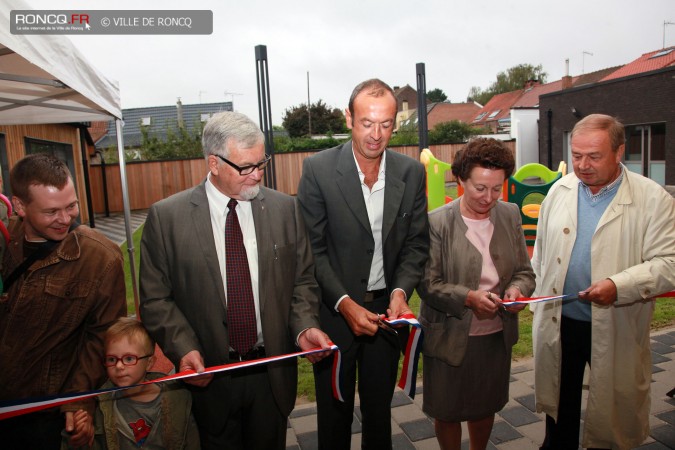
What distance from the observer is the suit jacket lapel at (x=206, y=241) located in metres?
2.16

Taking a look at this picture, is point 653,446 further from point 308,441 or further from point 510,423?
point 308,441

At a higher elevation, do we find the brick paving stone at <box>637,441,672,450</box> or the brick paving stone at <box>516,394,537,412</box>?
the brick paving stone at <box>637,441,672,450</box>

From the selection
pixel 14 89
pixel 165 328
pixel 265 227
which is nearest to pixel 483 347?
pixel 265 227

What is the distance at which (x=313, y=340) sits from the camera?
2283 millimetres

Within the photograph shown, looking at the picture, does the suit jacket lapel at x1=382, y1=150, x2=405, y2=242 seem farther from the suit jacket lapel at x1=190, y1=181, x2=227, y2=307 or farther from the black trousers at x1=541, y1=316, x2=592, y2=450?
the black trousers at x1=541, y1=316, x2=592, y2=450

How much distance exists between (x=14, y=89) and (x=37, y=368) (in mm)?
2913

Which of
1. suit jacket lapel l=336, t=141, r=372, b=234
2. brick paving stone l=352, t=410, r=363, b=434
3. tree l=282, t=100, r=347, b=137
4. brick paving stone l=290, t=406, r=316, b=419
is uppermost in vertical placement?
tree l=282, t=100, r=347, b=137

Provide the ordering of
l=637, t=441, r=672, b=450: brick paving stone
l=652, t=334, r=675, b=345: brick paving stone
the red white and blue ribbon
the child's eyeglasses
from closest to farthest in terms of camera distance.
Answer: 1. the child's eyeglasses
2. the red white and blue ribbon
3. l=637, t=441, r=672, b=450: brick paving stone
4. l=652, t=334, r=675, b=345: brick paving stone

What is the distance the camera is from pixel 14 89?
13.0ft

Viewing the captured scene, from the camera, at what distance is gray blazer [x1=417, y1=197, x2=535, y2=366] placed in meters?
2.60

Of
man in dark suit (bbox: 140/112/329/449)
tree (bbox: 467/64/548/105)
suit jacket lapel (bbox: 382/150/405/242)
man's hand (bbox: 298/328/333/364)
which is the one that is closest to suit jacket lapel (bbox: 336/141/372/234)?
suit jacket lapel (bbox: 382/150/405/242)

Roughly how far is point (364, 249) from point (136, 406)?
4.56ft

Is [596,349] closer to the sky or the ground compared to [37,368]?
closer to the ground

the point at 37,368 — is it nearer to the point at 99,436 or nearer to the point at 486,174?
the point at 99,436
